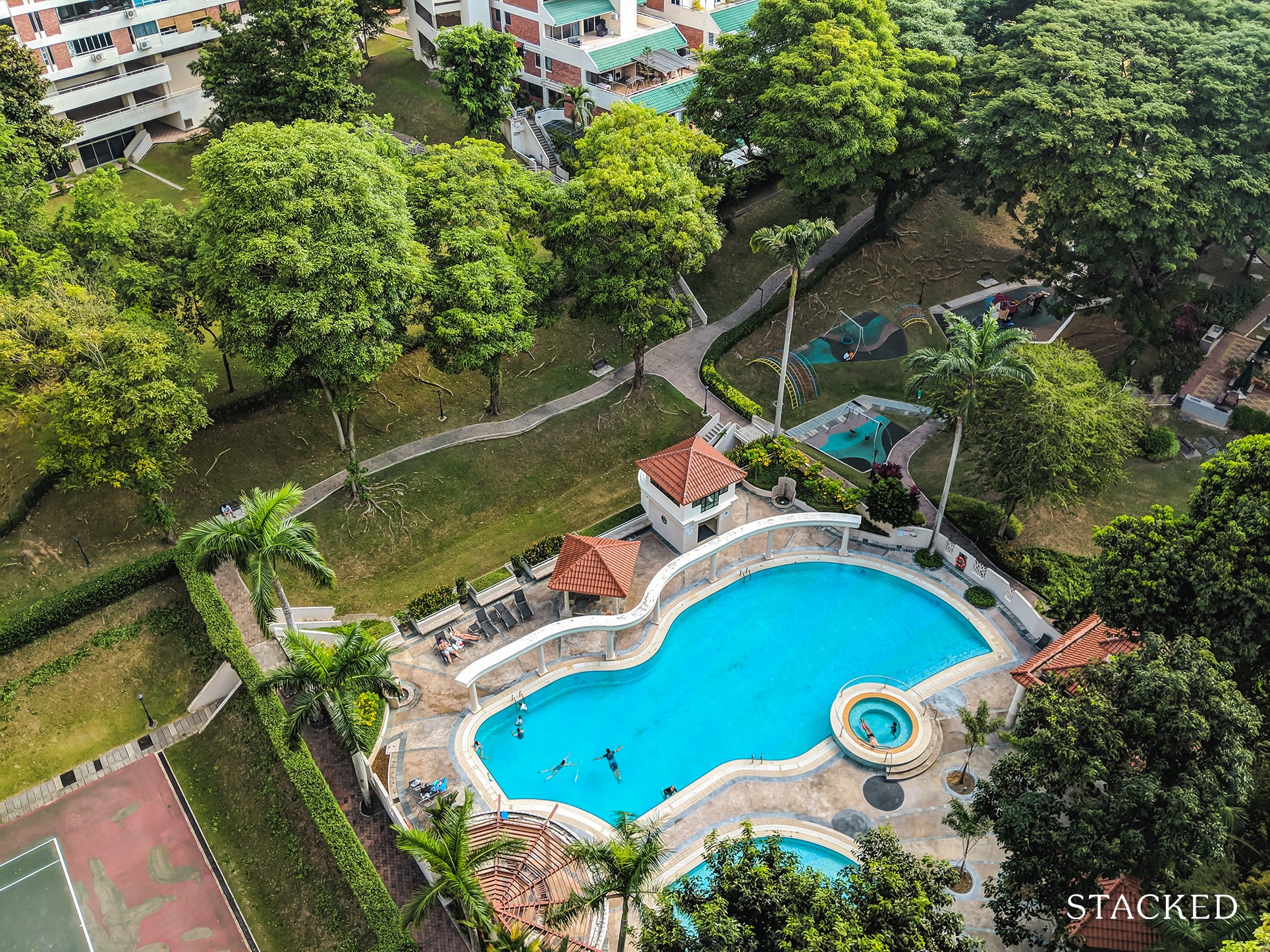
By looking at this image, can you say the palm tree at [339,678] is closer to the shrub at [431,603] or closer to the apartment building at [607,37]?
the shrub at [431,603]

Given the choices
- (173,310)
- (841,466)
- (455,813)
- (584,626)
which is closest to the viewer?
(455,813)

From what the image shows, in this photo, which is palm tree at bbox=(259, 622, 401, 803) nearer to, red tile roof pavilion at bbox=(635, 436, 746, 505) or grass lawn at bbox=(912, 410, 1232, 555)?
red tile roof pavilion at bbox=(635, 436, 746, 505)

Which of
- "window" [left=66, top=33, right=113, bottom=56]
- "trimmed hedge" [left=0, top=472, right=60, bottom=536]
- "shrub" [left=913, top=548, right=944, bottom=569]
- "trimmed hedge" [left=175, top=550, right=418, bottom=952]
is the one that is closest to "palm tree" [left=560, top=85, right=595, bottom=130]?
"window" [left=66, top=33, right=113, bottom=56]

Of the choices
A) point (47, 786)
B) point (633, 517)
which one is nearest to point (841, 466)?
point (633, 517)

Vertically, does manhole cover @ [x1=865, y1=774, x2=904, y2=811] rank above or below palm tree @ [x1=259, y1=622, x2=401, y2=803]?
below

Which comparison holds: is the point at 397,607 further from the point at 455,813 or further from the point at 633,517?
the point at 455,813

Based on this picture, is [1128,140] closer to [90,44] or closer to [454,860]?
[454,860]
